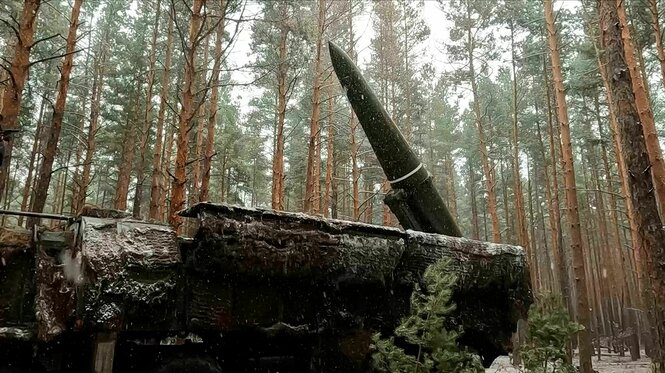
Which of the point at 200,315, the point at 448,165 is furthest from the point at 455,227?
the point at 448,165

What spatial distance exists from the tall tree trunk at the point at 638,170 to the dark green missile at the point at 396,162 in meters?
2.48

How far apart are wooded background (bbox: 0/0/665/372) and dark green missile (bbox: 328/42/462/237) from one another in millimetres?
1458

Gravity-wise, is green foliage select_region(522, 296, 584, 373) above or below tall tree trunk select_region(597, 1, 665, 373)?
below

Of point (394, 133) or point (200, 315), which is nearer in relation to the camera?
point (200, 315)

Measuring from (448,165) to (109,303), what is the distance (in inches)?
1145

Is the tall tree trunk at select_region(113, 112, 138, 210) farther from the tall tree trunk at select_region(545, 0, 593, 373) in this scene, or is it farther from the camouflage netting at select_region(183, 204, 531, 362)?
the tall tree trunk at select_region(545, 0, 593, 373)

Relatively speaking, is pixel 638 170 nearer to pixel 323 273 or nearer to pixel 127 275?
pixel 323 273

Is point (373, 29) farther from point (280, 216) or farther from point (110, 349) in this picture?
point (110, 349)

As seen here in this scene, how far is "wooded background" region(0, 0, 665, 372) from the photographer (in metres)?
6.30

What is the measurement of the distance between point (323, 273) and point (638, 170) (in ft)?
13.9

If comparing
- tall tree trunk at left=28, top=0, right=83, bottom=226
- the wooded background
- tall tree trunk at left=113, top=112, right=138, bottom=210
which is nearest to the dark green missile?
the wooded background

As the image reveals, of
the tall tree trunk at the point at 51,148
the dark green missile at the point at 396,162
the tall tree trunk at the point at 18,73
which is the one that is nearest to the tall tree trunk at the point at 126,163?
the tall tree trunk at the point at 51,148

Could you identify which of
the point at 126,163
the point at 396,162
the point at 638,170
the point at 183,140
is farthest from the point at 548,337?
the point at 126,163

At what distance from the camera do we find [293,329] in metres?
4.19
